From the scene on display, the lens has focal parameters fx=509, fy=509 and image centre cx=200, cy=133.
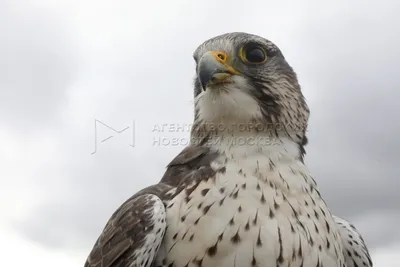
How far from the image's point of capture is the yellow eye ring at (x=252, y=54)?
4.00 metres

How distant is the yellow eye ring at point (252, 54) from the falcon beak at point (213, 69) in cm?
21

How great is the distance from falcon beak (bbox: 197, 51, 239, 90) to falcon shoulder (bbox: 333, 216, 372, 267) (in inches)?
59.8

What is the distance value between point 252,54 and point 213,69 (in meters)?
0.49

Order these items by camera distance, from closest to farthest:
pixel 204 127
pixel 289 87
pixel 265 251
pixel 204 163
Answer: pixel 265 251 → pixel 204 163 → pixel 204 127 → pixel 289 87

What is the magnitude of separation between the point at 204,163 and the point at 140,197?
0.50 meters

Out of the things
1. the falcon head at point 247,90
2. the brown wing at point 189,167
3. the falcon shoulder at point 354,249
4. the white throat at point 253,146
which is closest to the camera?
the brown wing at point 189,167

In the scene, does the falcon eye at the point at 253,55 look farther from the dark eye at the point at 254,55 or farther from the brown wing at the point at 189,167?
the brown wing at the point at 189,167

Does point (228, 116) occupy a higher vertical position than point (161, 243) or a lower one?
higher

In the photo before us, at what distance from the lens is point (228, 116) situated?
3770 mm

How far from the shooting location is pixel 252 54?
4.05 m

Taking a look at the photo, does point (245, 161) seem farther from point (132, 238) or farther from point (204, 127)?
point (132, 238)

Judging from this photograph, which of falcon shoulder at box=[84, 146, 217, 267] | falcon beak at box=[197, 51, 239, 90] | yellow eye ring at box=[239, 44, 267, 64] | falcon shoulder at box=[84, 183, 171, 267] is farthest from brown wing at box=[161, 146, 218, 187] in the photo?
yellow eye ring at box=[239, 44, 267, 64]

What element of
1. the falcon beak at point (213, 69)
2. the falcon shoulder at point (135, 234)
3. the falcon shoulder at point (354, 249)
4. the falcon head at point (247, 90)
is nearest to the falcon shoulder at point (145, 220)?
the falcon shoulder at point (135, 234)

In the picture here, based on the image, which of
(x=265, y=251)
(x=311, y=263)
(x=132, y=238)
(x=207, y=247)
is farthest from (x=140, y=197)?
(x=311, y=263)
